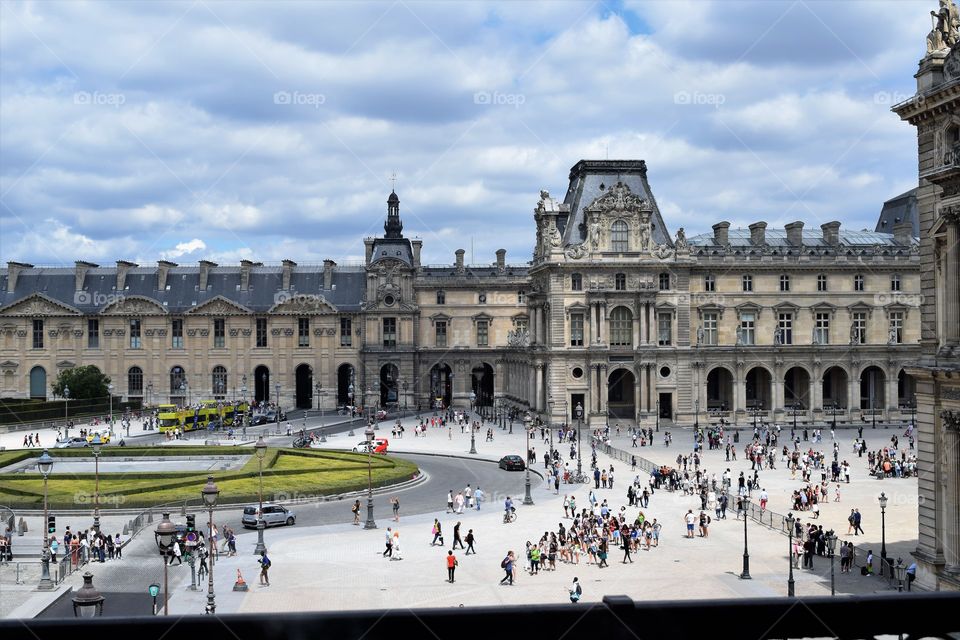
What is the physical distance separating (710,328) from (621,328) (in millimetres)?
8875

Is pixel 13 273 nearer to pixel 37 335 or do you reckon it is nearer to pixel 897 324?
pixel 37 335

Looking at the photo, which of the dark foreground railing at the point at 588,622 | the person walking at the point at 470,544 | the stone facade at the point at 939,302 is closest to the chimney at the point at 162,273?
the person walking at the point at 470,544

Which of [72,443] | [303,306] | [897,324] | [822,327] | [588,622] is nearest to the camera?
[588,622]

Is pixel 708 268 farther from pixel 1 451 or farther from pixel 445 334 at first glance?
pixel 1 451

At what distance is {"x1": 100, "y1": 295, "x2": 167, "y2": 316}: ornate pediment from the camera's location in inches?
4161

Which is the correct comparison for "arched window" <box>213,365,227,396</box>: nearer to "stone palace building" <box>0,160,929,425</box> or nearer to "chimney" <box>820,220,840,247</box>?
"stone palace building" <box>0,160,929,425</box>

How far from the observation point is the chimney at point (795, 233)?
8925 cm

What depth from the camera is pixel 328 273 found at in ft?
361

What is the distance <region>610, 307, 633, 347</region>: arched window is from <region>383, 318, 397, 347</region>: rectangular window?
31833 millimetres

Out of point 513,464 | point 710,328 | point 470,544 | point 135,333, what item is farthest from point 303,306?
point 470,544

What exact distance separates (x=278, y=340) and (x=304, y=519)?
65.1 meters

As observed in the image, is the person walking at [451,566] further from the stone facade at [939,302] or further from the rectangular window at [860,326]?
the rectangular window at [860,326]

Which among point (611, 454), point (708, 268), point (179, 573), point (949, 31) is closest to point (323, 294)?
point (708, 268)

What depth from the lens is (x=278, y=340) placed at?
350 feet
